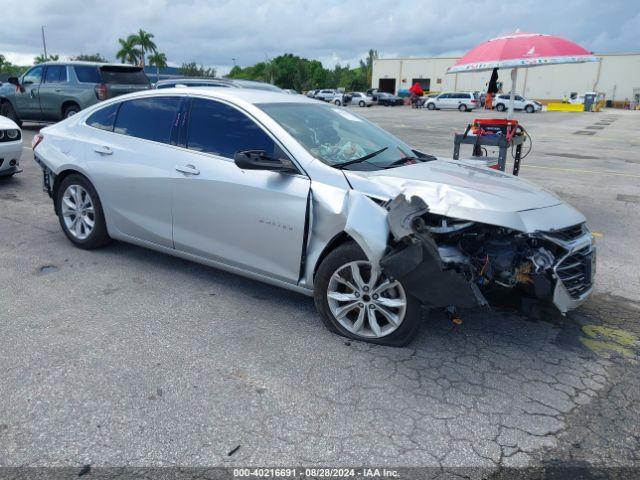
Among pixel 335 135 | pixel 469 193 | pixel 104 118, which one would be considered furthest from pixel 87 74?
pixel 469 193

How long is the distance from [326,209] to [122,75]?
12.4 m

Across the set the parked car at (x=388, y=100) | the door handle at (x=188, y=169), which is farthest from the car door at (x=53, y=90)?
the parked car at (x=388, y=100)

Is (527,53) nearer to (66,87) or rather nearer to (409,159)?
(409,159)

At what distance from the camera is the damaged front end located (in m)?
3.12

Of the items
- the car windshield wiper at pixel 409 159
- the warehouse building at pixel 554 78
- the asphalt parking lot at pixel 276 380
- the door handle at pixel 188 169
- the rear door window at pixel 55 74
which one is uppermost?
the warehouse building at pixel 554 78

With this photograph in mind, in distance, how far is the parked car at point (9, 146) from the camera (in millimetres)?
7757

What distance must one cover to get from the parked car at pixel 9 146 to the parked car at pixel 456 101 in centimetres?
4191

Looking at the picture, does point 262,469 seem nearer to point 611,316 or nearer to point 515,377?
point 515,377

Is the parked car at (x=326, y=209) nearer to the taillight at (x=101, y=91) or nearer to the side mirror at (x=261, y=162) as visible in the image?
the side mirror at (x=261, y=162)

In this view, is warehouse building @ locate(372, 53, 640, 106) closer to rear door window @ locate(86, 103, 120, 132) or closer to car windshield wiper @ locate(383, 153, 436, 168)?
car windshield wiper @ locate(383, 153, 436, 168)

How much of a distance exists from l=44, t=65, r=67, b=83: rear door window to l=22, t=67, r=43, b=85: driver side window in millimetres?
325

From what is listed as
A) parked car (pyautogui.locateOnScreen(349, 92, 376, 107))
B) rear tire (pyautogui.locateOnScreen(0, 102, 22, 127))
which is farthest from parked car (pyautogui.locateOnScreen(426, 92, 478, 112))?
rear tire (pyautogui.locateOnScreen(0, 102, 22, 127))

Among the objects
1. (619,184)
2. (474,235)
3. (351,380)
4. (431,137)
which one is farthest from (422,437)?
(431,137)

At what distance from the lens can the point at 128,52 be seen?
76188mm
